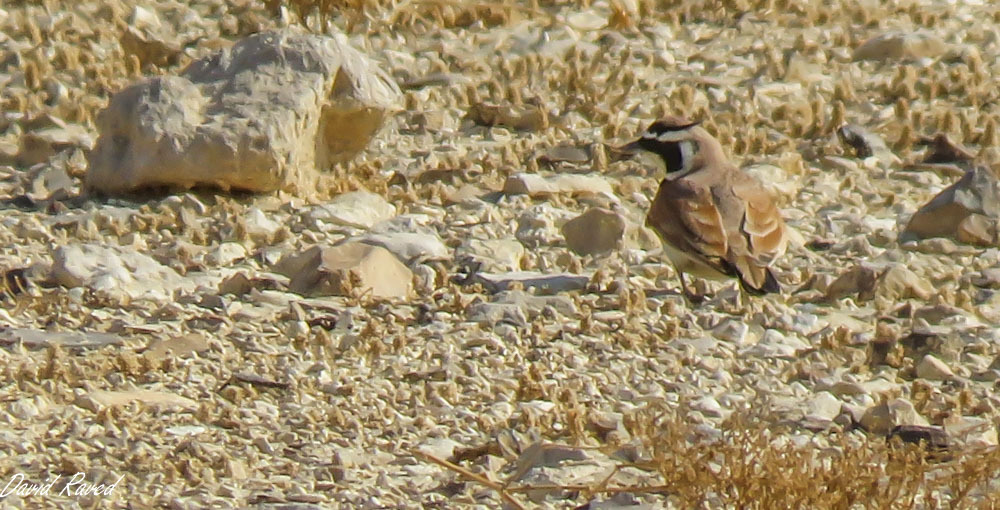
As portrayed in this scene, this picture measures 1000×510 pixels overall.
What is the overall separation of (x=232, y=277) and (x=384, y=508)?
1.92 meters

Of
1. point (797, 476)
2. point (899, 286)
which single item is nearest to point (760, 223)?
point (899, 286)

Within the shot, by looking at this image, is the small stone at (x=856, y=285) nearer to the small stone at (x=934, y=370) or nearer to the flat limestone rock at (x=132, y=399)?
the small stone at (x=934, y=370)

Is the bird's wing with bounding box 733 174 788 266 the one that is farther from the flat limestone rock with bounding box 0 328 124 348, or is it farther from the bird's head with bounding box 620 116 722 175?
the flat limestone rock with bounding box 0 328 124 348

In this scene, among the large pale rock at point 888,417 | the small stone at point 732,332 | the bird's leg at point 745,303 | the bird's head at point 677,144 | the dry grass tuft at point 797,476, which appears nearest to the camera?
the dry grass tuft at point 797,476

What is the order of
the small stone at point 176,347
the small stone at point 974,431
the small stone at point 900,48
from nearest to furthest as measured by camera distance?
the small stone at point 974,431 < the small stone at point 176,347 < the small stone at point 900,48

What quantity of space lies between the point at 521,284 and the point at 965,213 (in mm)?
1948

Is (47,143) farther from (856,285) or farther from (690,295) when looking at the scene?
(856,285)

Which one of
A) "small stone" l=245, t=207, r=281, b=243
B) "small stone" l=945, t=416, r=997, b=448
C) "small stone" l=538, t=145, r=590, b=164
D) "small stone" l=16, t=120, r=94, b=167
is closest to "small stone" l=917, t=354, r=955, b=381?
"small stone" l=945, t=416, r=997, b=448

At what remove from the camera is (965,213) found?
7.67m

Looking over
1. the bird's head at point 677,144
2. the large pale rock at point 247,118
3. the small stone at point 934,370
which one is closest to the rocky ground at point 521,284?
the small stone at point 934,370

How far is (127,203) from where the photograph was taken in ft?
25.2

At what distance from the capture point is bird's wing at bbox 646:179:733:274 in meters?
7.05

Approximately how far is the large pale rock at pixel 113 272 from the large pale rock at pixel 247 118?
604 millimetres

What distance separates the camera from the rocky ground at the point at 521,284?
17.9 ft
